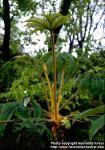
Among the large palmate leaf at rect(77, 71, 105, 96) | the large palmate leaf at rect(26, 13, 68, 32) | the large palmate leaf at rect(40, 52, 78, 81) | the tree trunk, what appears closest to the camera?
the large palmate leaf at rect(77, 71, 105, 96)

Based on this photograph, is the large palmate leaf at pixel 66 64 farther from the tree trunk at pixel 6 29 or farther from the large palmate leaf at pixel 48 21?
the tree trunk at pixel 6 29

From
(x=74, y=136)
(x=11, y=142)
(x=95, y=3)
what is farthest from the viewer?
(x=95, y=3)

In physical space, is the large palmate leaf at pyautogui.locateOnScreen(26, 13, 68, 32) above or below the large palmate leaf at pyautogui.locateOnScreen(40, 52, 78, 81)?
above

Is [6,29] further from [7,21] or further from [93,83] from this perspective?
[93,83]

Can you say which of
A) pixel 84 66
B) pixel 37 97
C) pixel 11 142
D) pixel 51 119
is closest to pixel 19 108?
pixel 51 119

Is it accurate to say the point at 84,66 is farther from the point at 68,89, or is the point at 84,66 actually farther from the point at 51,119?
the point at 68,89

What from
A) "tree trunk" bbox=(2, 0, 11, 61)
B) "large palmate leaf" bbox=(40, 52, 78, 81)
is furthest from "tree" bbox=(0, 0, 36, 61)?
"large palmate leaf" bbox=(40, 52, 78, 81)

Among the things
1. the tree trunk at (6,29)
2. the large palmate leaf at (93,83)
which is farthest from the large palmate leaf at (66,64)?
the tree trunk at (6,29)

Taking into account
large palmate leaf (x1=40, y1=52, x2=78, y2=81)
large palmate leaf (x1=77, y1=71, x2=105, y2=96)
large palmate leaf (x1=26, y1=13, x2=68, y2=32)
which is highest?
large palmate leaf (x1=26, y1=13, x2=68, y2=32)

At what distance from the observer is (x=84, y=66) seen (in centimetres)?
424

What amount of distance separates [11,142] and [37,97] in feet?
5.79

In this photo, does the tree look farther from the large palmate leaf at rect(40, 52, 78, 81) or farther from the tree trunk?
the large palmate leaf at rect(40, 52, 78, 81)

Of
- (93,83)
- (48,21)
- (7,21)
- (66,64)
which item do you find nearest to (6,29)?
(7,21)

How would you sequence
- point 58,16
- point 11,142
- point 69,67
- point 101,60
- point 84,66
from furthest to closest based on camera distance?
point 11,142, point 101,60, point 84,66, point 69,67, point 58,16
